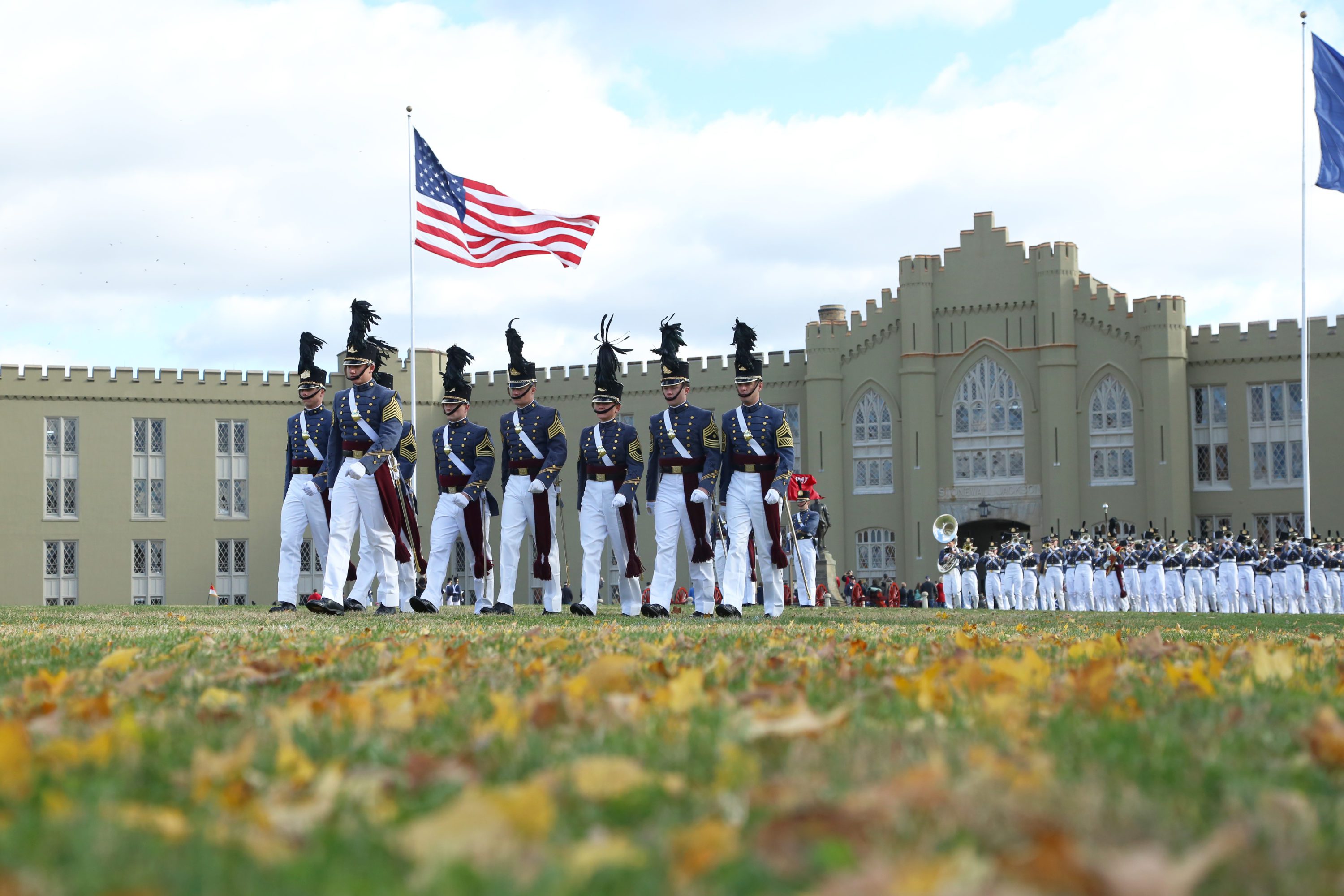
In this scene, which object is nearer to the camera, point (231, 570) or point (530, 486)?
point (530, 486)

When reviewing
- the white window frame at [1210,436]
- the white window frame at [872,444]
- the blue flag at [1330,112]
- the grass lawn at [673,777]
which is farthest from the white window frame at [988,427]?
the grass lawn at [673,777]

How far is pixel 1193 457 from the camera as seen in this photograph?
145 feet

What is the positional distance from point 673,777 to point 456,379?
1413 cm

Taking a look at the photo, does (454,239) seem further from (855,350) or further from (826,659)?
(855,350)

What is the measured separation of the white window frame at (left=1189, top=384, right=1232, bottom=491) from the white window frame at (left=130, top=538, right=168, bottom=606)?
33917mm

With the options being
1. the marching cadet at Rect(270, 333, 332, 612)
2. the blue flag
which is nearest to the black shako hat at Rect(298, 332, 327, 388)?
the marching cadet at Rect(270, 333, 332, 612)

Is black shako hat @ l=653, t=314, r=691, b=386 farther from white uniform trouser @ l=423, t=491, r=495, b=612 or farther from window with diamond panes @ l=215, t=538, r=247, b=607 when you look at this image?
window with diamond panes @ l=215, t=538, r=247, b=607

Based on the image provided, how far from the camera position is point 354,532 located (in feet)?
45.4

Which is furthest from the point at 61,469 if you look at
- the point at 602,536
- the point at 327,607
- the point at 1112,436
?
the point at 327,607

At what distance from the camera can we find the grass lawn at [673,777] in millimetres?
2086

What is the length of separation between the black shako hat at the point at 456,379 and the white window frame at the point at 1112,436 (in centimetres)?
3128

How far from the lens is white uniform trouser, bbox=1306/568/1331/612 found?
31406 mm

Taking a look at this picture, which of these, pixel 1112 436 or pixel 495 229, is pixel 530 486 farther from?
pixel 1112 436

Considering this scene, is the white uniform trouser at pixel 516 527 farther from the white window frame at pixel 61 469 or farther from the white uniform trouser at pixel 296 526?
the white window frame at pixel 61 469
